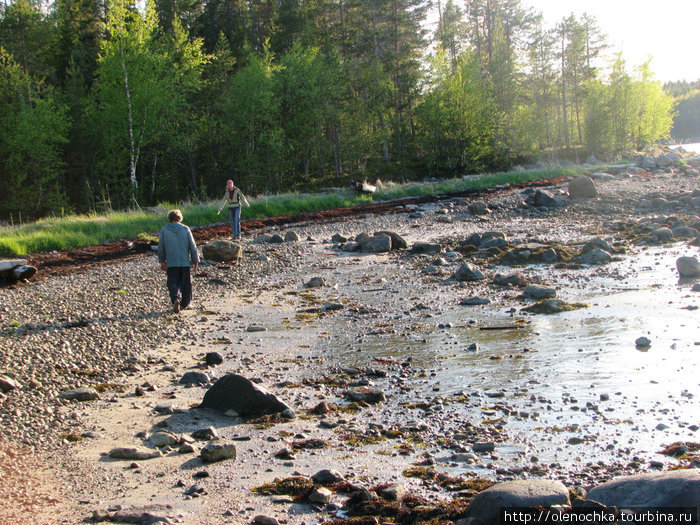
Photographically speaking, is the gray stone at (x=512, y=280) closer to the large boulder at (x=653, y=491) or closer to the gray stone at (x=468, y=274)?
the gray stone at (x=468, y=274)

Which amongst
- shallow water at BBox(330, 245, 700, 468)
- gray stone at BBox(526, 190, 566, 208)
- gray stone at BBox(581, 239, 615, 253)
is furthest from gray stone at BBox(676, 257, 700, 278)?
gray stone at BBox(526, 190, 566, 208)

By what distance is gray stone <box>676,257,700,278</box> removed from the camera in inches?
532

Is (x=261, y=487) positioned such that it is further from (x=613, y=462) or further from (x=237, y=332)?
(x=237, y=332)

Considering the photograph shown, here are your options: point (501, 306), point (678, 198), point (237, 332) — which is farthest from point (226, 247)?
point (678, 198)

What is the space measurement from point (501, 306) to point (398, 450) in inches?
264

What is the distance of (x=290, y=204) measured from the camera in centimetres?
2895

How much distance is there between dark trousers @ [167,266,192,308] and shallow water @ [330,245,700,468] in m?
4.08

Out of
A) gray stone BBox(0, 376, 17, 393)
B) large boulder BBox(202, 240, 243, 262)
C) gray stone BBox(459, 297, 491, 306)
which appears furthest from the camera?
large boulder BBox(202, 240, 243, 262)

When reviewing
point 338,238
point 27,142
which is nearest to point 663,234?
point 338,238

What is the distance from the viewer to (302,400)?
752 centimetres

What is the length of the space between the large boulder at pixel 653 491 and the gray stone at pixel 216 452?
3166 millimetres

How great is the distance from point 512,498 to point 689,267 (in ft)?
37.0

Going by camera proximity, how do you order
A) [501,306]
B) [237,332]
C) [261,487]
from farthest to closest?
[501,306] < [237,332] < [261,487]

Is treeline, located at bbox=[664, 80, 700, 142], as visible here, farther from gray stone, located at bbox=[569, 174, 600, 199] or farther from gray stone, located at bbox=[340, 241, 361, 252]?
gray stone, located at bbox=[340, 241, 361, 252]
